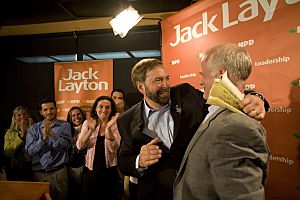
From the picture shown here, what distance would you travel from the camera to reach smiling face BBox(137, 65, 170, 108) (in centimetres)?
189

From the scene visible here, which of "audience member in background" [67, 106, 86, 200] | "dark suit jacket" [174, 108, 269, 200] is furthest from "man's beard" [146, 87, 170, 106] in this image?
"audience member in background" [67, 106, 86, 200]

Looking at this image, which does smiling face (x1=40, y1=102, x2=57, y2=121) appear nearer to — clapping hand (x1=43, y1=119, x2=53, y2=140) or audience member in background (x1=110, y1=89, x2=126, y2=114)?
clapping hand (x1=43, y1=119, x2=53, y2=140)

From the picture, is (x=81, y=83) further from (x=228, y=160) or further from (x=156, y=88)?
(x=228, y=160)

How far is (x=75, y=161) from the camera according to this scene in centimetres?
299

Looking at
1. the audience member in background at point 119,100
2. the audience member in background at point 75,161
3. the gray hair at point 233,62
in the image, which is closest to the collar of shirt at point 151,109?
the gray hair at point 233,62

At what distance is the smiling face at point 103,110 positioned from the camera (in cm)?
302

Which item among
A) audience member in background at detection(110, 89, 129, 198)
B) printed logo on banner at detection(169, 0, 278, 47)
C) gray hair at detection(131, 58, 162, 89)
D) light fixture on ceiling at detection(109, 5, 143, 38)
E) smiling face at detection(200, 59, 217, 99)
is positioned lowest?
audience member in background at detection(110, 89, 129, 198)

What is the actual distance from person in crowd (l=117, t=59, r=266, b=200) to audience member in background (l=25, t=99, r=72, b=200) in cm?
142

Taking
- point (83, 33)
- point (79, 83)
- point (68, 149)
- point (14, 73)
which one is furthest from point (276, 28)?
point (14, 73)

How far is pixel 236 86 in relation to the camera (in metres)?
1.12

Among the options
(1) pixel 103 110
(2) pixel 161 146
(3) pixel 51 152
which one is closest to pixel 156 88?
(2) pixel 161 146

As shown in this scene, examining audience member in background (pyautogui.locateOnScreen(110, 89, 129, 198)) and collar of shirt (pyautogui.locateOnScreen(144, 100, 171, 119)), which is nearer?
collar of shirt (pyautogui.locateOnScreen(144, 100, 171, 119))

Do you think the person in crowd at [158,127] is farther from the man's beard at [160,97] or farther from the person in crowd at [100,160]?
the person in crowd at [100,160]

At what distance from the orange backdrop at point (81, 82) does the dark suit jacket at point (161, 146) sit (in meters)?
2.30
